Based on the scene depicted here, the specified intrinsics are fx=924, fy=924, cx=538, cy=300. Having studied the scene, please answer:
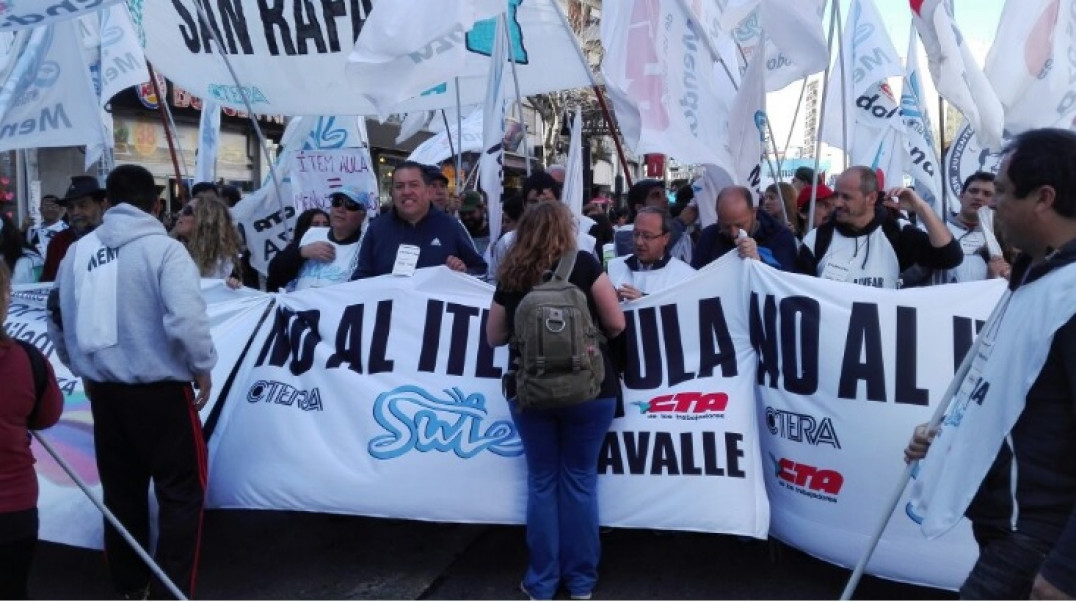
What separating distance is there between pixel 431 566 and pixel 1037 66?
418cm

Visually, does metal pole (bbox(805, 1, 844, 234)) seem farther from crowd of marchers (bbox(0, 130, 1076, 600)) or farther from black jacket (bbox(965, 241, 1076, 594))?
black jacket (bbox(965, 241, 1076, 594))

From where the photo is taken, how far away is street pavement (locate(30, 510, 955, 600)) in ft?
13.5

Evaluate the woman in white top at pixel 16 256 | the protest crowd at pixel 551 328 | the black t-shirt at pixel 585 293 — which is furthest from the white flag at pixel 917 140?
the woman in white top at pixel 16 256

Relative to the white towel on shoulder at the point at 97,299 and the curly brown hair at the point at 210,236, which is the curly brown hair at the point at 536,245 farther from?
the curly brown hair at the point at 210,236

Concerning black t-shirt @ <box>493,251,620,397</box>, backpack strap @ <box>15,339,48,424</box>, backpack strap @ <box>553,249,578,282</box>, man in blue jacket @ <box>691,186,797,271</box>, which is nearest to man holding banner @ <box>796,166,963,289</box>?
man in blue jacket @ <box>691,186,797,271</box>

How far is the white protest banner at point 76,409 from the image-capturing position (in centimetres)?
407

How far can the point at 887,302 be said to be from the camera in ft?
13.0

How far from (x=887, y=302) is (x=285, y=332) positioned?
287 cm

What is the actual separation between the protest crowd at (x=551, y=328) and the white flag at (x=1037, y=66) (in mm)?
507

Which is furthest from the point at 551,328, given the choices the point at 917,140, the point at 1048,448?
the point at 917,140

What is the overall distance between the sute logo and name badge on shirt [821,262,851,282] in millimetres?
1001

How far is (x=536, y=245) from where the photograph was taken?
12.3 ft

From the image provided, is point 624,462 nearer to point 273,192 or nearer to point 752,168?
point 752,168

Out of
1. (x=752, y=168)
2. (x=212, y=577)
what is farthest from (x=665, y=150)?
(x=212, y=577)
